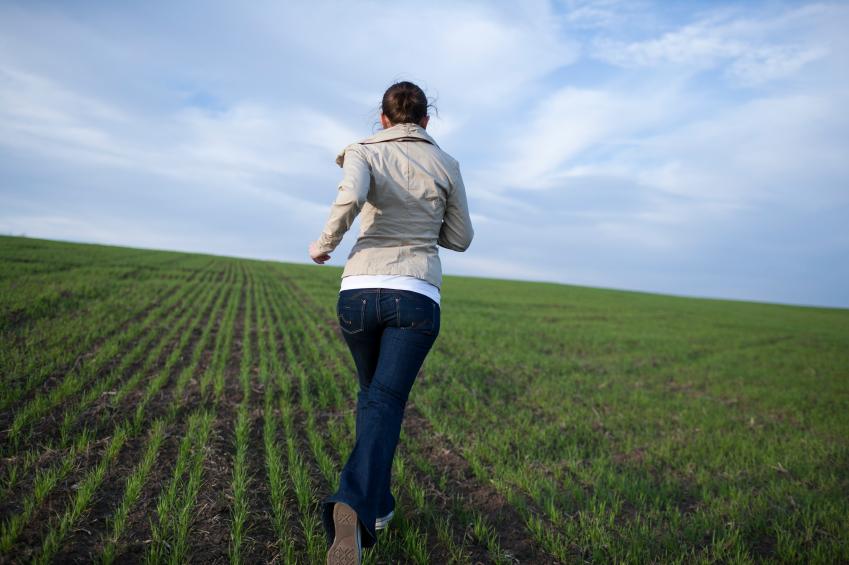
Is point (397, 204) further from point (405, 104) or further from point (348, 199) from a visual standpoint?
point (405, 104)

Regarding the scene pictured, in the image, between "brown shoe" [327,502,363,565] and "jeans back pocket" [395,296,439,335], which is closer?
"brown shoe" [327,502,363,565]

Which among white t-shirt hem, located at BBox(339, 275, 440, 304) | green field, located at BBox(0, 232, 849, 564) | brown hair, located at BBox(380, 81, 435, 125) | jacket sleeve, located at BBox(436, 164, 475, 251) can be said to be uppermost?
brown hair, located at BBox(380, 81, 435, 125)

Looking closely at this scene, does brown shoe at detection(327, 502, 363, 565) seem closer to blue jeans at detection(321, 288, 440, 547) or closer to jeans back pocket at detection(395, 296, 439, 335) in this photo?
blue jeans at detection(321, 288, 440, 547)

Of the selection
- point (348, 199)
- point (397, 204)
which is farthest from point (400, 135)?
point (348, 199)

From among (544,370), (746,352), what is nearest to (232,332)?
(544,370)

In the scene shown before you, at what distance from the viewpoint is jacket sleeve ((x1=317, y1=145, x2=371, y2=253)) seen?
225 centimetres

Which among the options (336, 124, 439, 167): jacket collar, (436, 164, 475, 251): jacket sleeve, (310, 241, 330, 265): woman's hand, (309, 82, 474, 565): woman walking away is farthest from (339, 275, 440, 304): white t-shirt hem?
(336, 124, 439, 167): jacket collar

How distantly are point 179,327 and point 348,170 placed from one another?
9857mm

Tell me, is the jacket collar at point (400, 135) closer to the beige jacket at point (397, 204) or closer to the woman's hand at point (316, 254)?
the beige jacket at point (397, 204)

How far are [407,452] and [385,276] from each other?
2.94 metres

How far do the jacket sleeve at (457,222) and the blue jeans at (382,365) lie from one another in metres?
0.44

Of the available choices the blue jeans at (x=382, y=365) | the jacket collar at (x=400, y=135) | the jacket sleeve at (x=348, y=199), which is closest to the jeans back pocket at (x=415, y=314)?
the blue jeans at (x=382, y=365)

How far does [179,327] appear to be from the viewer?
35.4ft

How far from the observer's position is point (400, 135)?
2461 millimetres
